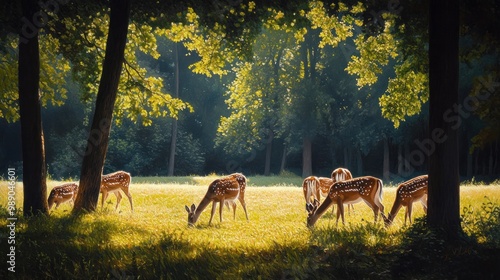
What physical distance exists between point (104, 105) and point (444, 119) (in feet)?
26.9

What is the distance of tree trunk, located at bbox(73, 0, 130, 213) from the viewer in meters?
14.3

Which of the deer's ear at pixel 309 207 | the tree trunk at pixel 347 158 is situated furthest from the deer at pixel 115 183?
the tree trunk at pixel 347 158

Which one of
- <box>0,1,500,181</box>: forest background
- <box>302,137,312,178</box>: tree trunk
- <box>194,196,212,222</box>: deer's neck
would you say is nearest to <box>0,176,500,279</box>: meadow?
<box>194,196,212,222</box>: deer's neck

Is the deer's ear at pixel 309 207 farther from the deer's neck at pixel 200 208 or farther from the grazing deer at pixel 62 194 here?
the grazing deer at pixel 62 194

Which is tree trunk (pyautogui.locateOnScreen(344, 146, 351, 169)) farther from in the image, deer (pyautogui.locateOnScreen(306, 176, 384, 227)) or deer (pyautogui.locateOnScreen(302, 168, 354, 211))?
deer (pyautogui.locateOnScreen(306, 176, 384, 227))

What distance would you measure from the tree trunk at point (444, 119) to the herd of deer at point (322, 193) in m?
2.32

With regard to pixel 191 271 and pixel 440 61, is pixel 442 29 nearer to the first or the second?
pixel 440 61

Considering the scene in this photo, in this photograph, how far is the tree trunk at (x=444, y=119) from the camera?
10.2 metres

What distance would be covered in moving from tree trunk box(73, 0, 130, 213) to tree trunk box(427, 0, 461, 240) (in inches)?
297

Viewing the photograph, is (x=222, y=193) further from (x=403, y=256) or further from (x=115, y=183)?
(x=403, y=256)

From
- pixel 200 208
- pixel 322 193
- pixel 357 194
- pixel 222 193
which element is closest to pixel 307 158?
pixel 322 193

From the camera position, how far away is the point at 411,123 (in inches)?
1448

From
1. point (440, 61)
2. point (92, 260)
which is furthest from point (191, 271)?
point (440, 61)

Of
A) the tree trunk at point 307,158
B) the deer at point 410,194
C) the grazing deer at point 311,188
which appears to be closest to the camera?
the deer at point 410,194
